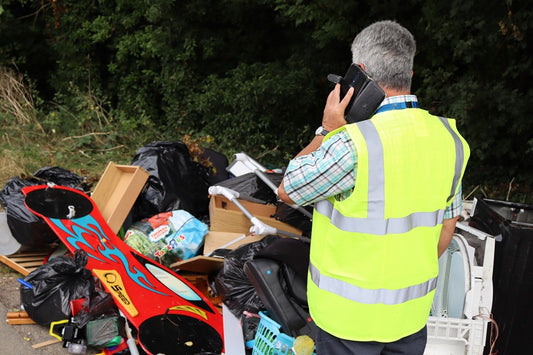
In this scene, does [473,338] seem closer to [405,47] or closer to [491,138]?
[405,47]

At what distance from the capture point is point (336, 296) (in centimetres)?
167

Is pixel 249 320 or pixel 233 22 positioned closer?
pixel 249 320

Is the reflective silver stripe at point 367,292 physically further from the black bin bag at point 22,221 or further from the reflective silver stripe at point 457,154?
the black bin bag at point 22,221

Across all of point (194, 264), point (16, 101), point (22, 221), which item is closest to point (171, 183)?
point (194, 264)

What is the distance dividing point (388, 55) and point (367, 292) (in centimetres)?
76

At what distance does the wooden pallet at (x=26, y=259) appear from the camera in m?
3.70

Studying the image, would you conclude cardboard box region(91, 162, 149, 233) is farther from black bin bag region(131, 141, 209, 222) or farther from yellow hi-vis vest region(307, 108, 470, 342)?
yellow hi-vis vest region(307, 108, 470, 342)

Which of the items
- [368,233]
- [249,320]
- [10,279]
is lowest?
[10,279]

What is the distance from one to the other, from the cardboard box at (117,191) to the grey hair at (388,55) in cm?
276

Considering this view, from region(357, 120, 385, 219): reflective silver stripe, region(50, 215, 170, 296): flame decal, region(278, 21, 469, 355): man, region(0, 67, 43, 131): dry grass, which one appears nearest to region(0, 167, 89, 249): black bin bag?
region(50, 215, 170, 296): flame decal

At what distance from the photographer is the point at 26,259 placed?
384 cm

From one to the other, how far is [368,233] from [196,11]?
7.16 m

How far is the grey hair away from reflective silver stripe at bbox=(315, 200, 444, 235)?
1.38 ft

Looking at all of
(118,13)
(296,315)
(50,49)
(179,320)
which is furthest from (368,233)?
(50,49)
